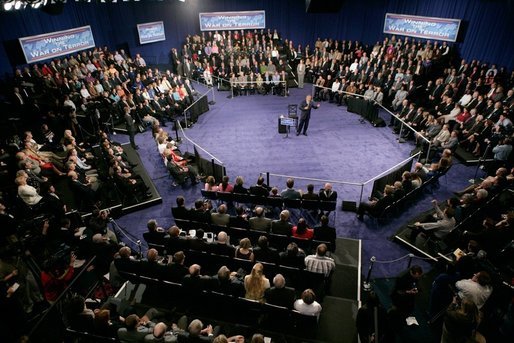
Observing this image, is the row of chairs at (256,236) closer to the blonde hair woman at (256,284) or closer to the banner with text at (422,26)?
the blonde hair woman at (256,284)

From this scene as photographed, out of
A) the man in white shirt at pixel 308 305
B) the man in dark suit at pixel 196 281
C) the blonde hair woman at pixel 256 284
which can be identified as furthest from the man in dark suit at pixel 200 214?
the man in white shirt at pixel 308 305

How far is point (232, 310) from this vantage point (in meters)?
5.49

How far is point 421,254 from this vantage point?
7.06 metres

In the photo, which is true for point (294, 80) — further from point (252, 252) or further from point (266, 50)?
point (252, 252)

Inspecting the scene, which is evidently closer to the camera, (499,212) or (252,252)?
(252,252)

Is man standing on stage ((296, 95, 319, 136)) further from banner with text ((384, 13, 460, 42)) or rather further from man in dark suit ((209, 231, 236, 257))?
banner with text ((384, 13, 460, 42))

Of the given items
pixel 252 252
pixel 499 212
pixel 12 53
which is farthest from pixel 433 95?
pixel 12 53

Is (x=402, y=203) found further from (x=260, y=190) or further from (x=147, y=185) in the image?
(x=147, y=185)

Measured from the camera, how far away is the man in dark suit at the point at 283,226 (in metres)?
6.40

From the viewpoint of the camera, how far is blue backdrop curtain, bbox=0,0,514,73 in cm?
1354

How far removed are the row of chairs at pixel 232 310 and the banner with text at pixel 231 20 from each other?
1911 centimetres

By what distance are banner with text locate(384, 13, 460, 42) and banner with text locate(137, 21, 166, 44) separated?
1369cm

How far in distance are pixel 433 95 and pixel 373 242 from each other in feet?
29.1

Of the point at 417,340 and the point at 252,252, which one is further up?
the point at 252,252
